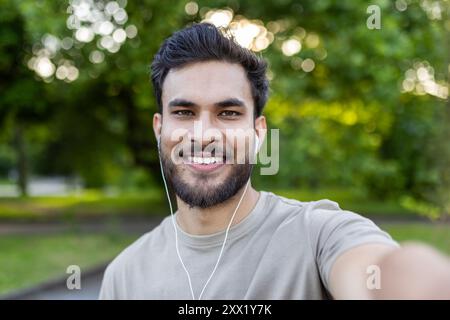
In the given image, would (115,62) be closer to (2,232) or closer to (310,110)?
(310,110)

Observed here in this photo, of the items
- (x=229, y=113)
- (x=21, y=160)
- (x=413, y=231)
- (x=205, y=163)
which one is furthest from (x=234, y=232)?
(x=21, y=160)

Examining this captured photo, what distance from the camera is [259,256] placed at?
62.8 inches

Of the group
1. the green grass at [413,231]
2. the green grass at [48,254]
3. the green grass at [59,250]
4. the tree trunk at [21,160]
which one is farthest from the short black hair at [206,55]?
the tree trunk at [21,160]

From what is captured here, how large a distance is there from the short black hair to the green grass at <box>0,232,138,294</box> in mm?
6071

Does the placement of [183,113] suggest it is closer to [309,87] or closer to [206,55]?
[206,55]

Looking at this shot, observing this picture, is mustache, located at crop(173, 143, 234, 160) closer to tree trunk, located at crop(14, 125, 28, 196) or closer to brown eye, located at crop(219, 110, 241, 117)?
brown eye, located at crop(219, 110, 241, 117)

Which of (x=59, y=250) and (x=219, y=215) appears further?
(x=59, y=250)

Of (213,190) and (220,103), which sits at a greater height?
(220,103)

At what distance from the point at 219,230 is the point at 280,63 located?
700 cm

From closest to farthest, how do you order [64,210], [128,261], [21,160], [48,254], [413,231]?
1. [128,261]
2. [48,254]
3. [413,231]
4. [64,210]
5. [21,160]

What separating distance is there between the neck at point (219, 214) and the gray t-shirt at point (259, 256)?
0.08 ft

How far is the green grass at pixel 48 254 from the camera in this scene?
8.17 m

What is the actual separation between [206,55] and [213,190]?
1.32ft

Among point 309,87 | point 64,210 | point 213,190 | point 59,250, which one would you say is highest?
point 309,87
